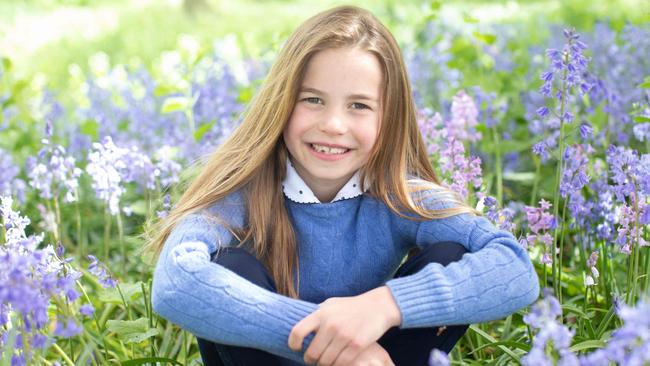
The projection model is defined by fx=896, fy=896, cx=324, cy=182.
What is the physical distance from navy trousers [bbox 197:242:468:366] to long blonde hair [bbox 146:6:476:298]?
166 mm

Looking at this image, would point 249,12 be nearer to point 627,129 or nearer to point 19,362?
point 627,129

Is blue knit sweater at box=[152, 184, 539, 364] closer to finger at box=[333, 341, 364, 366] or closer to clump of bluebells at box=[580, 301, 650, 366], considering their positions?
finger at box=[333, 341, 364, 366]

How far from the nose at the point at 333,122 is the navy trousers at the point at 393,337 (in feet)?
1.25

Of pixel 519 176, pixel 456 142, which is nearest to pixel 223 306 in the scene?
pixel 456 142

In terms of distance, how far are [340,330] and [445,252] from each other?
1.31 ft

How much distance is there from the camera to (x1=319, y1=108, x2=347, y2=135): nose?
2.32m

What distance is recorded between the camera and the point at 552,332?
141 cm

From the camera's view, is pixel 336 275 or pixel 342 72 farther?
pixel 336 275

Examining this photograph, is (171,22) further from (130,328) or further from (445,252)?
(445,252)

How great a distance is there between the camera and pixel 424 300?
2070 millimetres

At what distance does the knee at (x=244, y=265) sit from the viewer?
85.4 inches

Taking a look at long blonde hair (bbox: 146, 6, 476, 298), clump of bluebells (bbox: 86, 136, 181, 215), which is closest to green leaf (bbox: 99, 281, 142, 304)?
long blonde hair (bbox: 146, 6, 476, 298)

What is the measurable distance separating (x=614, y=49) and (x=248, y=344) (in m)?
2.91

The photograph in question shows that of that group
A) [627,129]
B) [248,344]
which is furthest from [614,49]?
[248,344]
